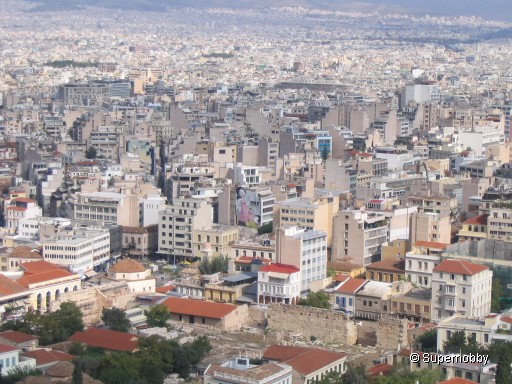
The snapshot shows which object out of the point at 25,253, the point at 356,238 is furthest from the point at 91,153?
the point at 356,238

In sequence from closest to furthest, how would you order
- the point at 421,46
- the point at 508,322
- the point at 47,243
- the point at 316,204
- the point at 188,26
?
1. the point at 508,322
2. the point at 47,243
3. the point at 316,204
4. the point at 421,46
5. the point at 188,26

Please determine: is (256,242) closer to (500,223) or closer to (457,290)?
(500,223)

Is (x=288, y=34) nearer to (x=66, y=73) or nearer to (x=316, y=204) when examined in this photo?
(x=66, y=73)

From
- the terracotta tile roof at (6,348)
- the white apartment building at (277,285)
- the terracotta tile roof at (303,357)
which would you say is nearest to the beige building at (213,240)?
the white apartment building at (277,285)

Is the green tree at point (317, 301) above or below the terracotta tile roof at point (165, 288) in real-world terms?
above

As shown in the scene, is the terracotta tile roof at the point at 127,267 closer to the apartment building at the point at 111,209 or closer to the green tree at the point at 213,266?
the green tree at the point at 213,266

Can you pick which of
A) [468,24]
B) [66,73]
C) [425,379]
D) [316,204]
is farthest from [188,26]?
[425,379]

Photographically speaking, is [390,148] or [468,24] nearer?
[390,148]
